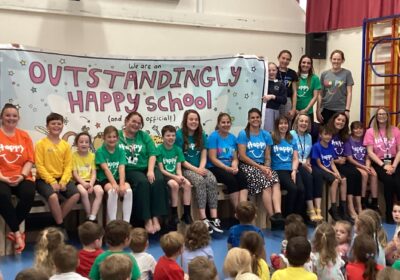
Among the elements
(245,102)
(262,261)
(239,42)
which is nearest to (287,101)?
(245,102)

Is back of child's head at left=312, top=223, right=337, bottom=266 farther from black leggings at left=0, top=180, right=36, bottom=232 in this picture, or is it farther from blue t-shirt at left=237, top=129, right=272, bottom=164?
blue t-shirt at left=237, top=129, right=272, bottom=164

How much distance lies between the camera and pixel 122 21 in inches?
235

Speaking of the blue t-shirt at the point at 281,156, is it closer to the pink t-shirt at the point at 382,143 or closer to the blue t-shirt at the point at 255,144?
the blue t-shirt at the point at 255,144

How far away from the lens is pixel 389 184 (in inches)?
222

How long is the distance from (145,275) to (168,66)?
11.0 feet

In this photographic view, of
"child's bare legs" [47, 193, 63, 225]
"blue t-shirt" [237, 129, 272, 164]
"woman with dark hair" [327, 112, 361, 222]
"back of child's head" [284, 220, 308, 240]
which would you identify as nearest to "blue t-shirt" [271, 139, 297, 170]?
"blue t-shirt" [237, 129, 272, 164]

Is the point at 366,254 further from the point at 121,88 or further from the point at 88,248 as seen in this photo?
the point at 121,88

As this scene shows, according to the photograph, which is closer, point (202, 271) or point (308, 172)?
point (202, 271)

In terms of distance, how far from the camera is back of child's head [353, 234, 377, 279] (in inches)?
102

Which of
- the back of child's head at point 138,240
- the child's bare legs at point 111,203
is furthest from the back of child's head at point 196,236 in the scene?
the child's bare legs at point 111,203

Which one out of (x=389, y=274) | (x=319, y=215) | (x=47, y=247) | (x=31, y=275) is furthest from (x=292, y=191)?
(x=31, y=275)

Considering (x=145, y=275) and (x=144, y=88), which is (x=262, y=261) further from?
(x=144, y=88)

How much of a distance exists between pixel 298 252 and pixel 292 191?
2.79 meters

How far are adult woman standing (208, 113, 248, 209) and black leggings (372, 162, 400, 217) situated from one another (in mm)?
1613
